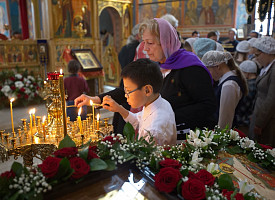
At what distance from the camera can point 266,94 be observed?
3.04 metres

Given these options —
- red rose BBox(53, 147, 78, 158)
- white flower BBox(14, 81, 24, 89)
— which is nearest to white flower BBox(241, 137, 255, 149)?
red rose BBox(53, 147, 78, 158)

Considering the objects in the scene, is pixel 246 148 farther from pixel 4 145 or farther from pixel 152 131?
pixel 4 145

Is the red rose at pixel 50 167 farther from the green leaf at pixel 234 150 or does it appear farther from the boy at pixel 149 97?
the green leaf at pixel 234 150

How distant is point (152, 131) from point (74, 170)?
0.60m

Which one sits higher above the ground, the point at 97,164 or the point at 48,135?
the point at 97,164

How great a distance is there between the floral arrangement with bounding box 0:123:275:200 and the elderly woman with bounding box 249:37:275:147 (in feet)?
5.36

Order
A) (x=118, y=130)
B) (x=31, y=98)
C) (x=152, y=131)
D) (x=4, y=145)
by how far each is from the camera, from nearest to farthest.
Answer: (x=152, y=131) < (x=4, y=145) < (x=118, y=130) < (x=31, y=98)

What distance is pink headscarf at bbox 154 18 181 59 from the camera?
184 cm

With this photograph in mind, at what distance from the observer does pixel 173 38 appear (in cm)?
189

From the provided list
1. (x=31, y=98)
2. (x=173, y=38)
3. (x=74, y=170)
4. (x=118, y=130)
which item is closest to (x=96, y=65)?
(x=31, y=98)

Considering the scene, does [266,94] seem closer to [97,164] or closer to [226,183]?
[226,183]

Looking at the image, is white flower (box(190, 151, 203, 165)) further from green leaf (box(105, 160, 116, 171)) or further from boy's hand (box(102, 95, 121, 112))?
boy's hand (box(102, 95, 121, 112))

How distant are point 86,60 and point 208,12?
257 inches

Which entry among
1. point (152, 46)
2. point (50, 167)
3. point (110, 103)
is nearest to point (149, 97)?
point (110, 103)
